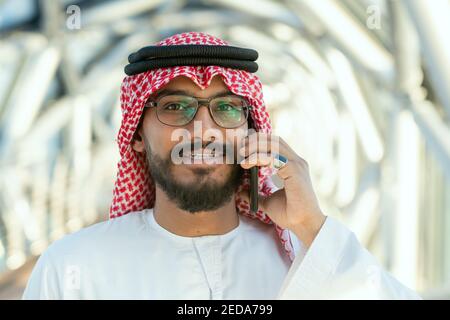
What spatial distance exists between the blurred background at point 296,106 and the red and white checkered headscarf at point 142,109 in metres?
2.21

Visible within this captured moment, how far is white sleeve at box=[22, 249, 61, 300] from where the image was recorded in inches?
106

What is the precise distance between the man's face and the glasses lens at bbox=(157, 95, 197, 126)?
0.07 ft

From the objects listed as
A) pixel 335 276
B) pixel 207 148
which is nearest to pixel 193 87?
pixel 207 148

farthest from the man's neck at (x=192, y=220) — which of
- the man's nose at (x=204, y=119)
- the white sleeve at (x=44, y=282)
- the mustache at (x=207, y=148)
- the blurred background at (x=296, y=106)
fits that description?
the blurred background at (x=296, y=106)

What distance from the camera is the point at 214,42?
9.88 ft

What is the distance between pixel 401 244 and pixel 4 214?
992 cm

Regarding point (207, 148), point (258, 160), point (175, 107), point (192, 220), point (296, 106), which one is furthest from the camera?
point (296, 106)

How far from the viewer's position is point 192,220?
2941 mm

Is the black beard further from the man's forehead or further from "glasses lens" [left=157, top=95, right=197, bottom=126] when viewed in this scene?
the man's forehead

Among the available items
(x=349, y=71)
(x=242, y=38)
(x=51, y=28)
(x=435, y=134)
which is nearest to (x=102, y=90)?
(x=242, y=38)

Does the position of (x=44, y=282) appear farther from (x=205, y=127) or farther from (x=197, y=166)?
(x=205, y=127)

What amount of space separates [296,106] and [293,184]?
83.5 feet

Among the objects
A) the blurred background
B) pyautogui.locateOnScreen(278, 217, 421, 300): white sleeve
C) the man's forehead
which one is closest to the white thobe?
pyautogui.locateOnScreen(278, 217, 421, 300): white sleeve
